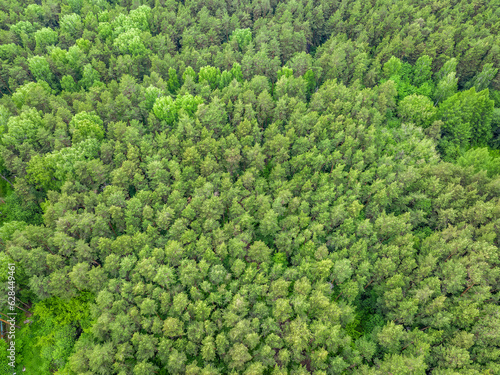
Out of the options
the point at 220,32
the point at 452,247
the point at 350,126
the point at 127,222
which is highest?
the point at 220,32

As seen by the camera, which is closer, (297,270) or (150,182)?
(297,270)

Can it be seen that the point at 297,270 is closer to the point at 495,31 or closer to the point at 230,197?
the point at 230,197

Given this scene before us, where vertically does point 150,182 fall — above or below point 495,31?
below

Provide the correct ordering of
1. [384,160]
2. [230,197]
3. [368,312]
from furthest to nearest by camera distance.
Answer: [384,160] → [230,197] → [368,312]

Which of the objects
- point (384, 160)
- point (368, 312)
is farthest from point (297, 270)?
point (384, 160)

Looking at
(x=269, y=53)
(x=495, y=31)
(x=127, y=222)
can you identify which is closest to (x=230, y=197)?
(x=127, y=222)

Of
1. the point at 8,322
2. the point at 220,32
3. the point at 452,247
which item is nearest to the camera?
the point at 8,322

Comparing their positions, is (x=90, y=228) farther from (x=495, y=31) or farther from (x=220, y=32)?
(x=495, y=31)
